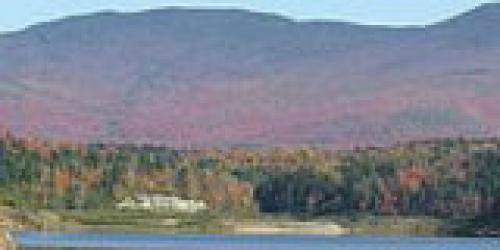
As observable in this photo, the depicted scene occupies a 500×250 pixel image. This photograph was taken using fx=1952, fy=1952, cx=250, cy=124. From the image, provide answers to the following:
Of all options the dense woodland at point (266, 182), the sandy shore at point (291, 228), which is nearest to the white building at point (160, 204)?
the dense woodland at point (266, 182)

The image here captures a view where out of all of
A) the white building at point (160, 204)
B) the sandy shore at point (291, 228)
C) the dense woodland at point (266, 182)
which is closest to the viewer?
the sandy shore at point (291, 228)

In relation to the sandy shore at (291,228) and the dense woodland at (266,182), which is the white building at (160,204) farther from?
the sandy shore at (291,228)

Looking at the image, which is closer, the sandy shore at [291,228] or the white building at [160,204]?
the sandy shore at [291,228]

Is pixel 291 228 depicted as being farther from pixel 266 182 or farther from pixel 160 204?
pixel 266 182

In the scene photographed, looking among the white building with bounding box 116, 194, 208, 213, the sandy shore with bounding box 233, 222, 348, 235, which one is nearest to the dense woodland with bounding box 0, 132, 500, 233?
the white building with bounding box 116, 194, 208, 213

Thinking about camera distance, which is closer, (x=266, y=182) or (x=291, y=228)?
(x=291, y=228)

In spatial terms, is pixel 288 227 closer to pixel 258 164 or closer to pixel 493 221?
pixel 493 221

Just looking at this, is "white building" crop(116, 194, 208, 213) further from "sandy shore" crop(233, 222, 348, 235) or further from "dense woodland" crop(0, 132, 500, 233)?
"sandy shore" crop(233, 222, 348, 235)

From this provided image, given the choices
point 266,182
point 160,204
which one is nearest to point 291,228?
point 160,204

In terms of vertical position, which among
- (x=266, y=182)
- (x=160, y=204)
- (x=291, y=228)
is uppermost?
(x=266, y=182)

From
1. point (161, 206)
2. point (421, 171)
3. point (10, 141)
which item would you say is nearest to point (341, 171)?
point (421, 171)
